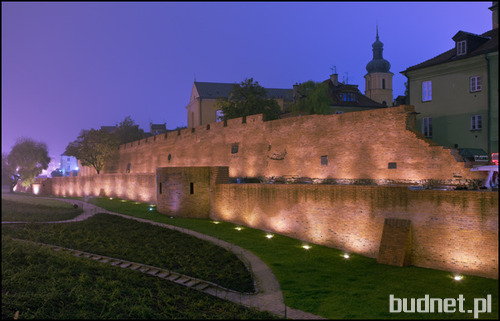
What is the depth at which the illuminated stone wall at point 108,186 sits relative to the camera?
34188 mm

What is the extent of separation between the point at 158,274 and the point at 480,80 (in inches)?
693

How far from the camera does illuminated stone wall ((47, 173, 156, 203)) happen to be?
112ft

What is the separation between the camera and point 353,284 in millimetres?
12867

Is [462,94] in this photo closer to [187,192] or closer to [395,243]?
[395,243]

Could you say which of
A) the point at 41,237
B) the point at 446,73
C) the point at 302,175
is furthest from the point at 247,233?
the point at 446,73

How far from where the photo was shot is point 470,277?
41.9 ft

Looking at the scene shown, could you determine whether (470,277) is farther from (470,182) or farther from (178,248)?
(178,248)

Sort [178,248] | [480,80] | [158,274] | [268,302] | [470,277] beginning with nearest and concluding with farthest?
1. [268,302]
2. [470,277]
3. [158,274]
4. [178,248]
5. [480,80]

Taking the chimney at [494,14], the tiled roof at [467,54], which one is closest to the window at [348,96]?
the tiled roof at [467,54]

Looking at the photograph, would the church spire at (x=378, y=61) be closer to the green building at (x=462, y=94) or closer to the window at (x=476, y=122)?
the green building at (x=462, y=94)

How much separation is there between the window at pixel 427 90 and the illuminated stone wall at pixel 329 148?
3032 millimetres

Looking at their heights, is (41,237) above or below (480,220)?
below

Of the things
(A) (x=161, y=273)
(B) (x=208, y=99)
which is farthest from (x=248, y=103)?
(A) (x=161, y=273)

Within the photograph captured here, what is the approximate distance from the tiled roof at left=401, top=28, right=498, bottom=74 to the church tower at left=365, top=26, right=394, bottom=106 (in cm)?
1714
